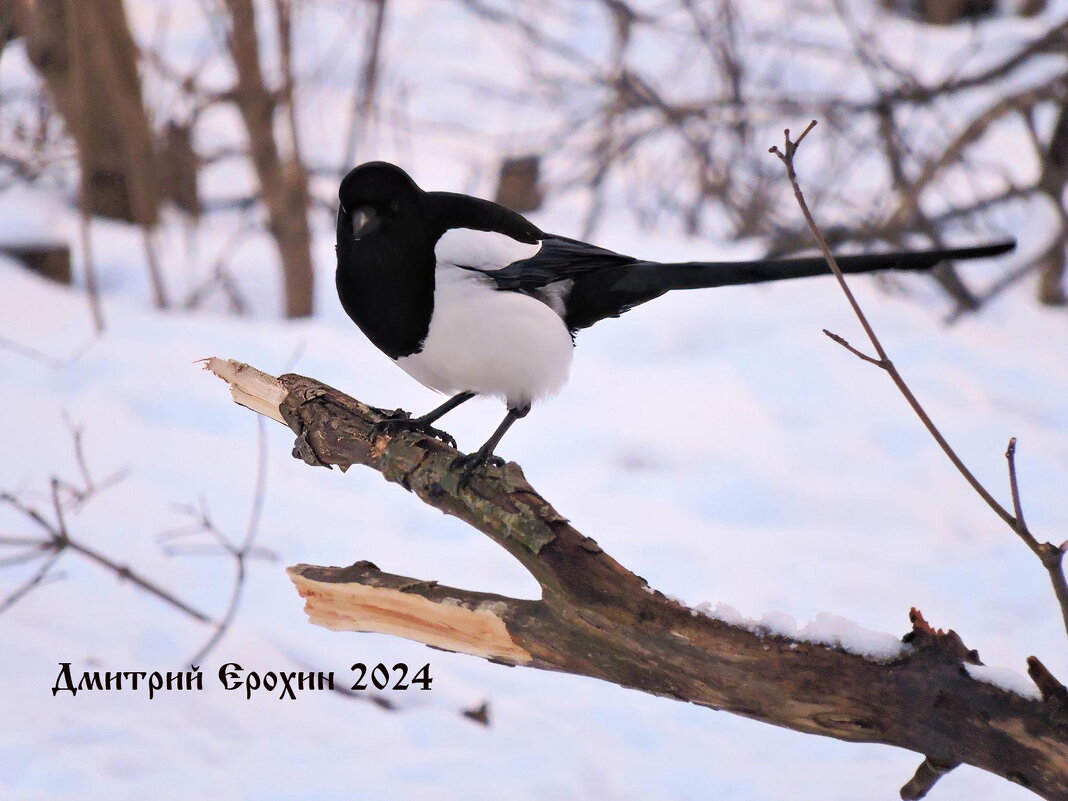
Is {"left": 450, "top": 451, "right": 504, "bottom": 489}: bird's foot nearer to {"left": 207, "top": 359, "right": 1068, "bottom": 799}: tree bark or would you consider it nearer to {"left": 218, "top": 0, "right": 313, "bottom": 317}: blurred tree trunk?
{"left": 207, "top": 359, "right": 1068, "bottom": 799}: tree bark

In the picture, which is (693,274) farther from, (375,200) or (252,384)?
(252,384)

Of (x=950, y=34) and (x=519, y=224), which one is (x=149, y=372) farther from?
(x=950, y=34)

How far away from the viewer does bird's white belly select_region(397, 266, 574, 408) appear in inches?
60.1

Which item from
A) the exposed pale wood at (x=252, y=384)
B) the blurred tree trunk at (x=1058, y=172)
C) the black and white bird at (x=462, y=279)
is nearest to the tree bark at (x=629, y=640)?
the exposed pale wood at (x=252, y=384)

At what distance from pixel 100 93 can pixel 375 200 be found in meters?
3.20

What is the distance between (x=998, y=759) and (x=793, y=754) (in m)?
0.68

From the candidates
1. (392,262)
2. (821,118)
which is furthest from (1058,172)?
(392,262)

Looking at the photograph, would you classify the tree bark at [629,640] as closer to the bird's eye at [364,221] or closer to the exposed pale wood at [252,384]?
the exposed pale wood at [252,384]

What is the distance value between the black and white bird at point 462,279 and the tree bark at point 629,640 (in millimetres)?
132

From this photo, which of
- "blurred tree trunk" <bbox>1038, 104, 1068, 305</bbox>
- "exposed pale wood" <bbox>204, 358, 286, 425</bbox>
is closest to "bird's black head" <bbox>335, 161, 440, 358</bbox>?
"exposed pale wood" <bbox>204, 358, 286, 425</bbox>

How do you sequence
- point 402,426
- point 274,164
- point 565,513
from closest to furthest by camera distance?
1. point 402,426
2. point 565,513
3. point 274,164

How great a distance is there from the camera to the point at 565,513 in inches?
103

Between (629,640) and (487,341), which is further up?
(487,341)

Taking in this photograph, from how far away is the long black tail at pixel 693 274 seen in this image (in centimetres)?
144
